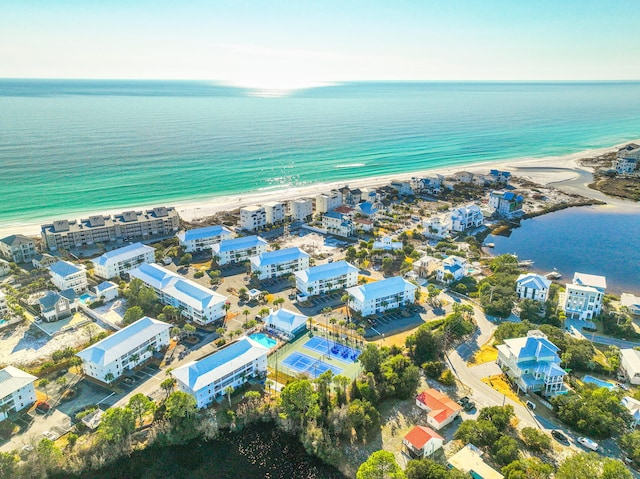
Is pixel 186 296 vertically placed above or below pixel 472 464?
above

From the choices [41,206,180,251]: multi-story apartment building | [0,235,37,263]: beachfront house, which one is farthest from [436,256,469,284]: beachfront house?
[0,235,37,263]: beachfront house

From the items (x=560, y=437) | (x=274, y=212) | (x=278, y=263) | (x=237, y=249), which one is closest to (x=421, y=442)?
(x=560, y=437)

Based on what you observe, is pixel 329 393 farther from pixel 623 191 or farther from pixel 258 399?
pixel 623 191

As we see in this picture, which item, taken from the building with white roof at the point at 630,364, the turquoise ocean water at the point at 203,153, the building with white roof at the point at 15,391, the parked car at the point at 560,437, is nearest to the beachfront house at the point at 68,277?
the building with white roof at the point at 15,391

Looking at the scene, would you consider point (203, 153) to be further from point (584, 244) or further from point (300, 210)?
point (584, 244)

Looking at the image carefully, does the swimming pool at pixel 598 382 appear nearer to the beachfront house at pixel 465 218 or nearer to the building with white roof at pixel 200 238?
the beachfront house at pixel 465 218
